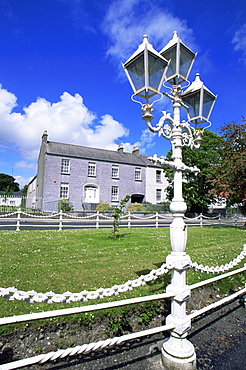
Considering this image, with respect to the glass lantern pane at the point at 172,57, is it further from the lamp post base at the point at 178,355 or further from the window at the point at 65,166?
the window at the point at 65,166

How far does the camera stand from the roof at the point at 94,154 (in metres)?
29.2

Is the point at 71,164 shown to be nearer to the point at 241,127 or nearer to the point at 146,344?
the point at 241,127

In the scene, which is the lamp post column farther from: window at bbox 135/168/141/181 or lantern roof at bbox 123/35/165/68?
window at bbox 135/168/141/181

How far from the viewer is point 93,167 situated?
30953 mm

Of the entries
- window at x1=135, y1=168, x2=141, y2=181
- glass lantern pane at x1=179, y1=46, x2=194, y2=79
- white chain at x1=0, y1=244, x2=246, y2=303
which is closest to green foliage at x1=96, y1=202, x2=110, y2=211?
window at x1=135, y1=168, x2=141, y2=181

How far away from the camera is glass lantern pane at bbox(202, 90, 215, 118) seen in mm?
4469

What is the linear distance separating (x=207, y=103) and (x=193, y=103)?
1.08 ft

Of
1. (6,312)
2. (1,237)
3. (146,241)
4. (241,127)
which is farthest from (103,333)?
(241,127)

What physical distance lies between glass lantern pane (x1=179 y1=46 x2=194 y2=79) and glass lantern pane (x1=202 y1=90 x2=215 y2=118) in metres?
0.57

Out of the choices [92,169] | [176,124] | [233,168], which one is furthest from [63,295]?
[92,169]

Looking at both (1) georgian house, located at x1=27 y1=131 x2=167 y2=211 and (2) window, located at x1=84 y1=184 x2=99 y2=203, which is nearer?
(1) georgian house, located at x1=27 y1=131 x2=167 y2=211

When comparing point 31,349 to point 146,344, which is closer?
point 31,349

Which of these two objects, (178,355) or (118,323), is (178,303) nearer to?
(178,355)

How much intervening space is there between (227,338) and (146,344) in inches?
50.2
